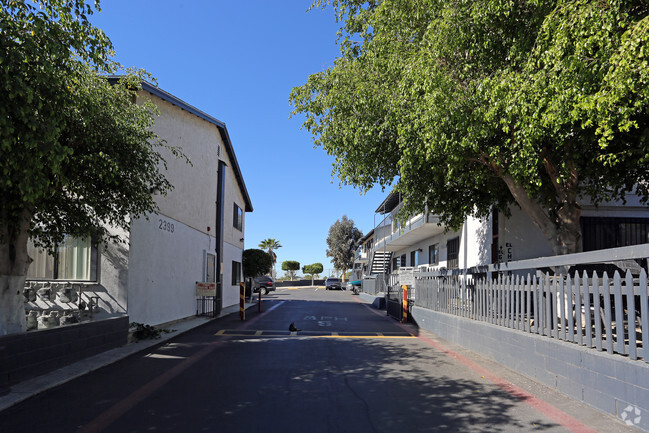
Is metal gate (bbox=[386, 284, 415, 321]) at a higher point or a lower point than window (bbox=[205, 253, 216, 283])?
lower

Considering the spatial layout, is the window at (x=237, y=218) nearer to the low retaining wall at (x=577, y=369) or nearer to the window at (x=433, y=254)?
the window at (x=433, y=254)

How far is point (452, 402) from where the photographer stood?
6.17 metres

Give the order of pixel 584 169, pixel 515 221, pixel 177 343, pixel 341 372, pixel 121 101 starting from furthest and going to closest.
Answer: pixel 515 221 → pixel 177 343 → pixel 584 169 → pixel 121 101 → pixel 341 372

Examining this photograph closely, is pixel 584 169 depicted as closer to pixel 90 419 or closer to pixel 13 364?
pixel 90 419

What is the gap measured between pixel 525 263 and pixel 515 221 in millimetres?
9272

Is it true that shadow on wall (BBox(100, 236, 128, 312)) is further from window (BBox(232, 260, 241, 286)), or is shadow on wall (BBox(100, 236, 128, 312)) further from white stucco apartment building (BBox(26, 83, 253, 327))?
window (BBox(232, 260, 241, 286))

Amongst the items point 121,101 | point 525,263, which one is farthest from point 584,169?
point 121,101

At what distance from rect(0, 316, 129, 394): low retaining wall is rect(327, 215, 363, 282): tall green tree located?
230ft

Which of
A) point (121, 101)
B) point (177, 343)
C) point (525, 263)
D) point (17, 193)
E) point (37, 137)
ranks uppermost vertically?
point (121, 101)

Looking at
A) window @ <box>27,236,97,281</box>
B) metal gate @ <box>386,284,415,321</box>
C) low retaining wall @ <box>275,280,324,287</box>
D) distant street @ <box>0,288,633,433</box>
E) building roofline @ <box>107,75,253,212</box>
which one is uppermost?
building roofline @ <box>107,75,253,212</box>

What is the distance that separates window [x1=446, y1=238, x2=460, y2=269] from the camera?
855 inches

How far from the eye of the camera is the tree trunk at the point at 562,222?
395 inches

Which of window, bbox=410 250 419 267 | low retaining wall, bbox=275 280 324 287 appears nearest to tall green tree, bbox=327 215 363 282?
low retaining wall, bbox=275 280 324 287

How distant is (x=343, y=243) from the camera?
79938 mm
